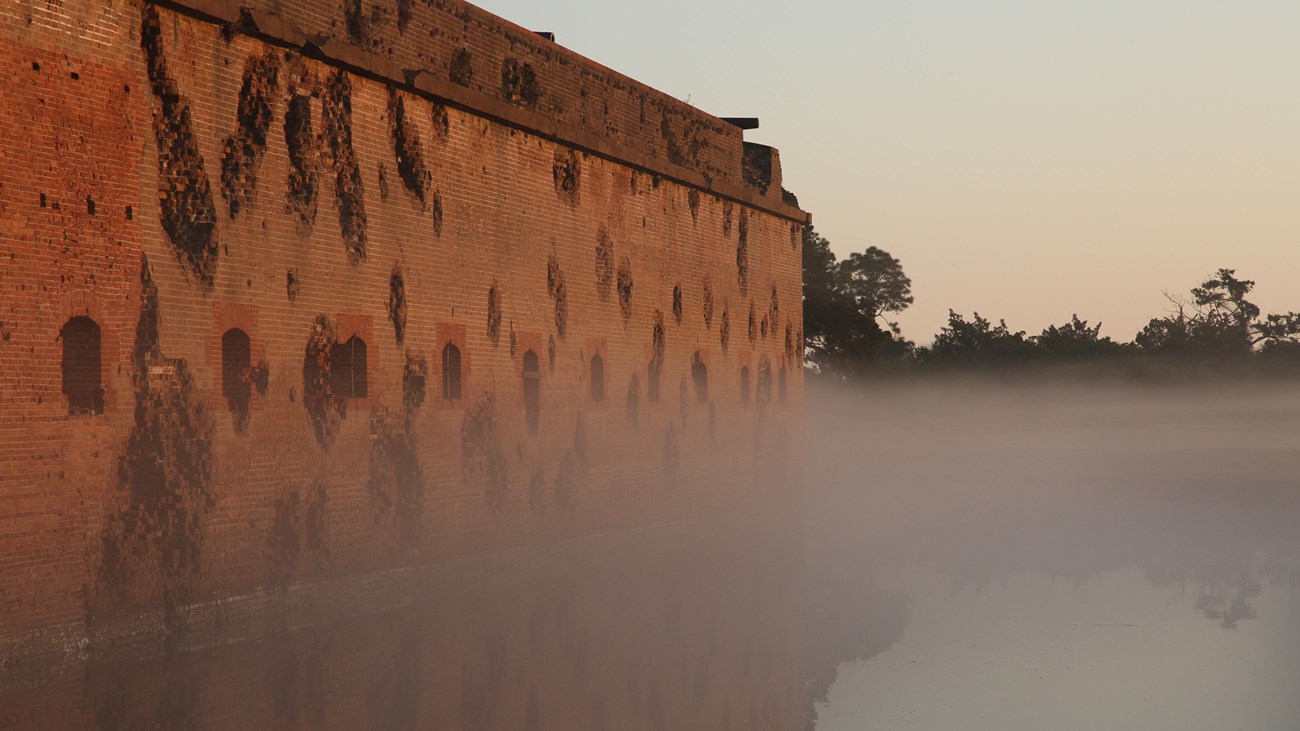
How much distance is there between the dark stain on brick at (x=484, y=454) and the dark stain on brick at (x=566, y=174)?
3043mm

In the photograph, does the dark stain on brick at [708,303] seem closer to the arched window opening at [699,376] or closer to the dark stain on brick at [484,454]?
the arched window opening at [699,376]

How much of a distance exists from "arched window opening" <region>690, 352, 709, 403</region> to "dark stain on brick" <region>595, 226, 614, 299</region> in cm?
327

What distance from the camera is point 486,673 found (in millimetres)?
11766

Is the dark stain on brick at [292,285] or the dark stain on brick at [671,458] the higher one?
the dark stain on brick at [292,285]

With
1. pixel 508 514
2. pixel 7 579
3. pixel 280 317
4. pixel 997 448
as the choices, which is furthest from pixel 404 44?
pixel 997 448

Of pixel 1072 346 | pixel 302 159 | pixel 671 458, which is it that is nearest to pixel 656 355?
pixel 671 458

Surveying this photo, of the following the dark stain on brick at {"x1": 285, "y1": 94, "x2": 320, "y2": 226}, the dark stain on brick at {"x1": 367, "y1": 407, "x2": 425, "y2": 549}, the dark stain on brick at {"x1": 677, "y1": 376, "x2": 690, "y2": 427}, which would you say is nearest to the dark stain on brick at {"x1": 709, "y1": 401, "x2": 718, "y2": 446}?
the dark stain on brick at {"x1": 677, "y1": 376, "x2": 690, "y2": 427}

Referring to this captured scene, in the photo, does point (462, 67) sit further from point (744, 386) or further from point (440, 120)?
point (744, 386)

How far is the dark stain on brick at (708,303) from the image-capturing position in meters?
24.7

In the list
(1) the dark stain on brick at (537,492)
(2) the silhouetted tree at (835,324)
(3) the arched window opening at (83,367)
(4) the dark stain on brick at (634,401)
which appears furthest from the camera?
(2) the silhouetted tree at (835,324)

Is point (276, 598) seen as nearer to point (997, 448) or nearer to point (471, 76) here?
point (471, 76)

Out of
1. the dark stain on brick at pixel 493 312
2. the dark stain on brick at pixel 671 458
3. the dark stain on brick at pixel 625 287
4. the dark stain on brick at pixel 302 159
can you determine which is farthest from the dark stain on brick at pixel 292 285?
the dark stain on brick at pixel 671 458

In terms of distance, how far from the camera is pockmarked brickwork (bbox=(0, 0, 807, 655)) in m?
11.9

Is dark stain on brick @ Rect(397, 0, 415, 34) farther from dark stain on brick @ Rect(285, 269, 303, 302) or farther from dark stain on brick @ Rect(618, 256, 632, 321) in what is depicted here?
dark stain on brick @ Rect(618, 256, 632, 321)
